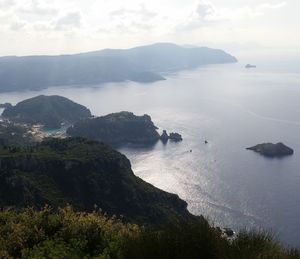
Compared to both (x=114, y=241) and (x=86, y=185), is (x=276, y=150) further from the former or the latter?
(x=114, y=241)

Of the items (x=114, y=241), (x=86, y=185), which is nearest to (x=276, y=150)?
(x=86, y=185)

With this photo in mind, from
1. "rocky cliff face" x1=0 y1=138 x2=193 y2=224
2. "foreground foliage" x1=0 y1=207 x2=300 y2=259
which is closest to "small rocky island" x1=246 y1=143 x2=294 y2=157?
"rocky cliff face" x1=0 y1=138 x2=193 y2=224

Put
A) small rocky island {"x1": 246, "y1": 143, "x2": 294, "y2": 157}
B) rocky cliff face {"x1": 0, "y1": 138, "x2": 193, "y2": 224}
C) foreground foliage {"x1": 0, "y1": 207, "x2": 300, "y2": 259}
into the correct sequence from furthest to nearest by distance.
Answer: small rocky island {"x1": 246, "y1": 143, "x2": 294, "y2": 157} → rocky cliff face {"x1": 0, "y1": 138, "x2": 193, "y2": 224} → foreground foliage {"x1": 0, "y1": 207, "x2": 300, "y2": 259}

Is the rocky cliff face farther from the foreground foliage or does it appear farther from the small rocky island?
the foreground foliage

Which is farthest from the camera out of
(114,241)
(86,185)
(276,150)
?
(276,150)

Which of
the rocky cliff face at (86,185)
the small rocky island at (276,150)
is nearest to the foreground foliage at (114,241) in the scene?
the rocky cliff face at (86,185)

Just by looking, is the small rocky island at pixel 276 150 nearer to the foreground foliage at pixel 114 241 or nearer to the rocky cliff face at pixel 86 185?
the rocky cliff face at pixel 86 185
